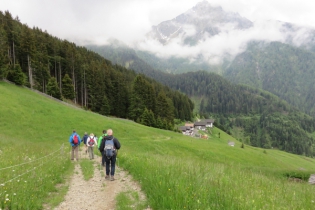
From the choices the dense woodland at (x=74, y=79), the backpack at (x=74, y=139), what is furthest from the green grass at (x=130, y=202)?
the dense woodland at (x=74, y=79)

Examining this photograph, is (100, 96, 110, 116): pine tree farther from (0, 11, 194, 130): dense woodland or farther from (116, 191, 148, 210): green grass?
(116, 191, 148, 210): green grass

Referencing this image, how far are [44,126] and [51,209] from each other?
33252mm

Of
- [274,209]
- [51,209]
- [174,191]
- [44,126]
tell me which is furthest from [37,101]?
[274,209]

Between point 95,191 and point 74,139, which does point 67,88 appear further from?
point 95,191

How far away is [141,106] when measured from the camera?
81.9m

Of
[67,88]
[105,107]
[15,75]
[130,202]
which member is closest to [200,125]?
[105,107]

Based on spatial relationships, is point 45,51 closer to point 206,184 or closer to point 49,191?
point 49,191

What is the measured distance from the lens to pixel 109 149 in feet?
43.0

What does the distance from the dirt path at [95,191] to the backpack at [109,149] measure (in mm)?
1509

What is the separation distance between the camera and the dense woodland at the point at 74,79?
69.6 meters

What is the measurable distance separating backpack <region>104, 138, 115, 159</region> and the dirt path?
59.4 inches

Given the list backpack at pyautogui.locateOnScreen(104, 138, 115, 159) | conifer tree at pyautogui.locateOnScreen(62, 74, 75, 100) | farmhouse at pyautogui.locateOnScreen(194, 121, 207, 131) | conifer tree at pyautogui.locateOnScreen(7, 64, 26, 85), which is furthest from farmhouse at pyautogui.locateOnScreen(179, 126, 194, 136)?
backpack at pyautogui.locateOnScreen(104, 138, 115, 159)

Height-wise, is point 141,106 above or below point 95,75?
below

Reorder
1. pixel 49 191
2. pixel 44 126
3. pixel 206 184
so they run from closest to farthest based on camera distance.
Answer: pixel 206 184 → pixel 49 191 → pixel 44 126
